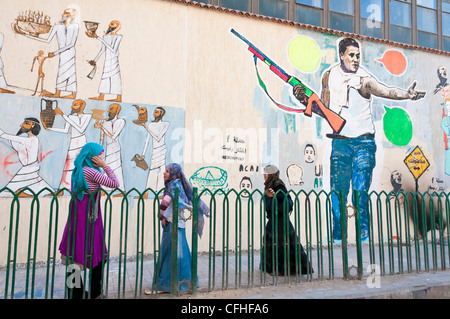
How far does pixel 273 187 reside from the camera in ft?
17.3

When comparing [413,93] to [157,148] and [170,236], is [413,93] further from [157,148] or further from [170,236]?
[170,236]

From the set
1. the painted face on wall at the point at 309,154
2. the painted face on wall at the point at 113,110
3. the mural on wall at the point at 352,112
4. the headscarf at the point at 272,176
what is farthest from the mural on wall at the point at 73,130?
the painted face on wall at the point at 309,154

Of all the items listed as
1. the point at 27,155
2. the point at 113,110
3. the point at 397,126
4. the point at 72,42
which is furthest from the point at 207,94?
the point at 397,126

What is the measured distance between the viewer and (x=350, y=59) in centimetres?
843

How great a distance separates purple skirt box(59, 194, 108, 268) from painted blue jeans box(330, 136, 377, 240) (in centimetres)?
583

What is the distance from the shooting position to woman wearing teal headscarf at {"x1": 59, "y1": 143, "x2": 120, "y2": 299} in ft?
11.9

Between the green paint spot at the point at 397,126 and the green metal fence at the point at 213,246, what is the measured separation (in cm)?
250

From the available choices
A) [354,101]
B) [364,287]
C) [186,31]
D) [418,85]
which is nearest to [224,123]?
[186,31]

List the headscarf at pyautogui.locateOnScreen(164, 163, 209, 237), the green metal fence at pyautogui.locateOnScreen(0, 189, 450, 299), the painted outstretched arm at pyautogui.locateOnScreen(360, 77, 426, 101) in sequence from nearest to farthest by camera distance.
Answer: the green metal fence at pyautogui.locateOnScreen(0, 189, 450, 299) → the headscarf at pyautogui.locateOnScreen(164, 163, 209, 237) → the painted outstretched arm at pyautogui.locateOnScreen(360, 77, 426, 101)

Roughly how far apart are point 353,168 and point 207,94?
4015 millimetres

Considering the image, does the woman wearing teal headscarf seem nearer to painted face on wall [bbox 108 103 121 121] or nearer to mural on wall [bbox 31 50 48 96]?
painted face on wall [bbox 108 103 121 121]

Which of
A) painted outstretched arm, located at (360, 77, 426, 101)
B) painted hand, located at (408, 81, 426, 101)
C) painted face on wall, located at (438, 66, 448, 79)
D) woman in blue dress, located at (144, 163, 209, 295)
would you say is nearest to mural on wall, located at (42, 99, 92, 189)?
woman in blue dress, located at (144, 163, 209, 295)

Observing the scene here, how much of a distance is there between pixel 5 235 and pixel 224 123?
460cm
